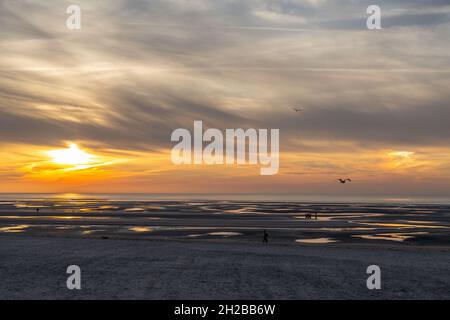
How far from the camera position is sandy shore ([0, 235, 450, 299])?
2222 cm

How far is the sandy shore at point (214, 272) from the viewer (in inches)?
875

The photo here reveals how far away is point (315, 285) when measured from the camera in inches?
950

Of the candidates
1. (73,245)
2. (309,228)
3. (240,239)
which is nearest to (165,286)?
(73,245)

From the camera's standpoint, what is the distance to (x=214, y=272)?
89.8ft

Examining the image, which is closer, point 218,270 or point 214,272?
point 214,272
